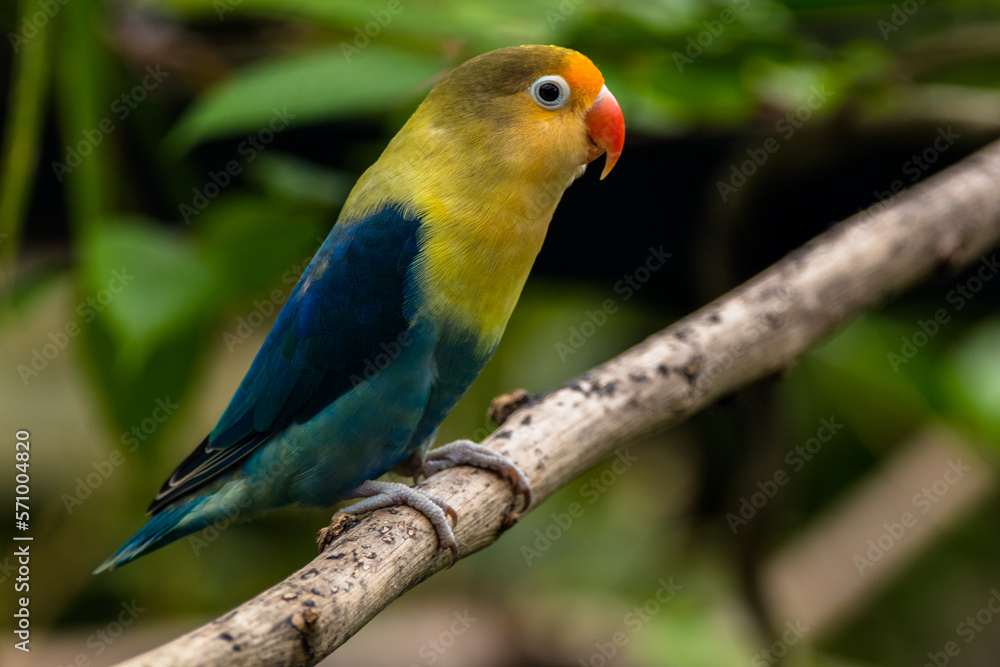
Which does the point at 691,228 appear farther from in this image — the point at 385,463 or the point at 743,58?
the point at 385,463

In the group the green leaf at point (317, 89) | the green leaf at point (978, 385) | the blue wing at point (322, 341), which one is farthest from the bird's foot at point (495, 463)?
the green leaf at point (978, 385)

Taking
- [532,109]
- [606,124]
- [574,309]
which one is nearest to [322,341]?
[532,109]

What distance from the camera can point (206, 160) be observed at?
3.35m

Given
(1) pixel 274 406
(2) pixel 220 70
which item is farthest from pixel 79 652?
(2) pixel 220 70


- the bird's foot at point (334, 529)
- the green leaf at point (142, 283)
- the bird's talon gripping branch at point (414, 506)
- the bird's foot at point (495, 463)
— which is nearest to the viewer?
the bird's foot at point (334, 529)

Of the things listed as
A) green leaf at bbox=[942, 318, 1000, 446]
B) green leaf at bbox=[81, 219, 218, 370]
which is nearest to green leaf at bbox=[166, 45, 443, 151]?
green leaf at bbox=[81, 219, 218, 370]

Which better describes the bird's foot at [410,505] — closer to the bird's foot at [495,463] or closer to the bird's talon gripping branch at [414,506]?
the bird's talon gripping branch at [414,506]

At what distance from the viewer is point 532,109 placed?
1914 millimetres

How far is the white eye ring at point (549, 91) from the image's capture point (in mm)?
1907

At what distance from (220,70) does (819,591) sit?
3125 millimetres

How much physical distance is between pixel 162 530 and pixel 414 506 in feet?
2.07

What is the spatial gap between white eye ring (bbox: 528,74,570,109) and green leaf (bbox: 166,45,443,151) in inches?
22.1

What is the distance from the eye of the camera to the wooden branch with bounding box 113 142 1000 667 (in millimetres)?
1187

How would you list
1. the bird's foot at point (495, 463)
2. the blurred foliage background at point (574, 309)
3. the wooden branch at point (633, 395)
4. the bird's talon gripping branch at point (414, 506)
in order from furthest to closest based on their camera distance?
the blurred foliage background at point (574, 309) → the bird's foot at point (495, 463) → the bird's talon gripping branch at point (414, 506) → the wooden branch at point (633, 395)
